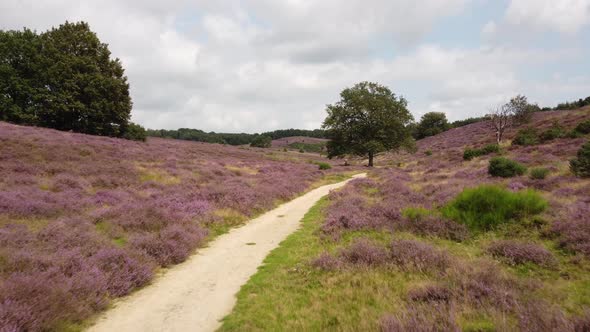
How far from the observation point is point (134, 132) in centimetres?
4103

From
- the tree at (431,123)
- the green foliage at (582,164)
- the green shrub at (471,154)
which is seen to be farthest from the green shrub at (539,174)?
the tree at (431,123)

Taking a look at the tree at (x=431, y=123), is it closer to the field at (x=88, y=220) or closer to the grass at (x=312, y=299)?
the field at (x=88, y=220)

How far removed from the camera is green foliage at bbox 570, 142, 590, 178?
15107 millimetres

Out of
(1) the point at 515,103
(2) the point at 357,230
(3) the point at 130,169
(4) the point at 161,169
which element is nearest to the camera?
(2) the point at 357,230

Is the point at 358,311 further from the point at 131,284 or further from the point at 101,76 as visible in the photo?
the point at 101,76

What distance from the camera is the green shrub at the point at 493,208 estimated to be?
9797mm

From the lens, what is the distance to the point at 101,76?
34938 millimetres

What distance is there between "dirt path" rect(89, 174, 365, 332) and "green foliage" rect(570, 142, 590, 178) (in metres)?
15.9

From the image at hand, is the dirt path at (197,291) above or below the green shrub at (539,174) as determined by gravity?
below

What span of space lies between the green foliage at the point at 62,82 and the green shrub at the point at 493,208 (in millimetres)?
39015

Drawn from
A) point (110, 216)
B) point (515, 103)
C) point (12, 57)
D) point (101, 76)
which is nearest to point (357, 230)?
point (110, 216)

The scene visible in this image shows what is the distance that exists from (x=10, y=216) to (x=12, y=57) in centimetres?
3862

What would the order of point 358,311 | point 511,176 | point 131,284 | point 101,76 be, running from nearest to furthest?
point 358,311 < point 131,284 < point 511,176 < point 101,76

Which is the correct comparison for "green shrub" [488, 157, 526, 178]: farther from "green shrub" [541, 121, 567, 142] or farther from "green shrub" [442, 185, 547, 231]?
"green shrub" [541, 121, 567, 142]
